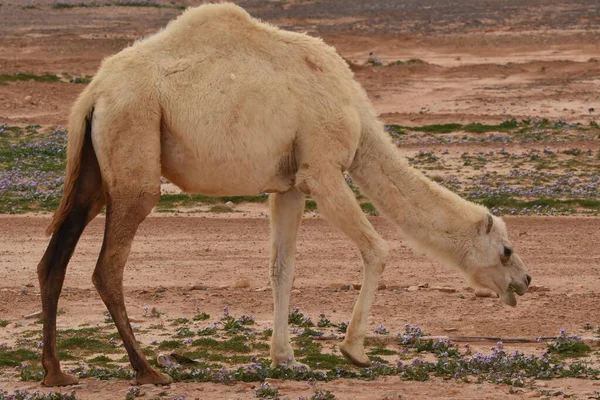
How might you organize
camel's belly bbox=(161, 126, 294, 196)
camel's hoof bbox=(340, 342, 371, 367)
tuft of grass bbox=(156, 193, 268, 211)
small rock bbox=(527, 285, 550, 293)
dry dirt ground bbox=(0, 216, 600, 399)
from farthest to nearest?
tuft of grass bbox=(156, 193, 268, 211), small rock bbox=(527, 285, 550, 293), dry dirt ground bbox=(0, 216, 600, 399), camel's hoof bbox=(340, 342, 371, 367), camel's belly bbox=(161, 126, 294, 196)

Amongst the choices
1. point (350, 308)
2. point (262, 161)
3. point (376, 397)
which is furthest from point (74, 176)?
point (350, 308)

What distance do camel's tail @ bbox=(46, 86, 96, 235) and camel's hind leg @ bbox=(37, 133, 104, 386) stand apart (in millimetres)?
49

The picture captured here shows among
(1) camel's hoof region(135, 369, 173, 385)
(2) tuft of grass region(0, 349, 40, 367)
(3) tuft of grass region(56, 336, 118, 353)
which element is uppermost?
(1) camel's hoof region(135, 369, 173, 385)

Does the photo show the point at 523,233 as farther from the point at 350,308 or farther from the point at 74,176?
the point at 74,176

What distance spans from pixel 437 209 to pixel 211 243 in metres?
5.97

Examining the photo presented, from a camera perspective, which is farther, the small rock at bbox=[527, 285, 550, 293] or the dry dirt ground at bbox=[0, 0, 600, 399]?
the small rock at bbox=[527, 285, 550, 293]

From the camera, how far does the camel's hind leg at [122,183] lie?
8891mm

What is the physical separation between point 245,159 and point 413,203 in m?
1.50

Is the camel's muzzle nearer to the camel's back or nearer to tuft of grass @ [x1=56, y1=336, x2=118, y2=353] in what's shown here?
the camel's back

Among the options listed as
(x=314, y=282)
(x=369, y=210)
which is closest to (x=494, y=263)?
(x=314, y=282)

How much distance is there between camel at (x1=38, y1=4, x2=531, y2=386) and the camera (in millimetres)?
8961

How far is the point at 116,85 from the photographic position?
9.01 metres

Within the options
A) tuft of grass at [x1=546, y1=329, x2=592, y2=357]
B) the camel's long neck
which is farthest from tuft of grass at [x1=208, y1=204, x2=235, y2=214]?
tuft of grass at [x1=546, y1=329, x2=592, y2=357]

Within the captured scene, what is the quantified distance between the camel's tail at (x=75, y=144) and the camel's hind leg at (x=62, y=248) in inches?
1.9
